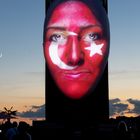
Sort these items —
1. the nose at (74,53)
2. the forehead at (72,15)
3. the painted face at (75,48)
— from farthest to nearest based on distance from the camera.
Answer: the nose at (74,53), the forehead at (72,15), the painted face at (75,48)

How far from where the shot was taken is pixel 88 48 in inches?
1470

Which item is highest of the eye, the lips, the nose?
the eye

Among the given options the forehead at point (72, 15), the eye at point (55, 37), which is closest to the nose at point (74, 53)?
the eye at point (55, 37)

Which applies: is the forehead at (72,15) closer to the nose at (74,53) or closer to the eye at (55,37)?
the eye at (55,37)

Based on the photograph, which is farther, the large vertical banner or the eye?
the eye

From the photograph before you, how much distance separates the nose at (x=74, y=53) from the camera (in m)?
37.8

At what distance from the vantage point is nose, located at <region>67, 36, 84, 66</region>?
3775 centimetres

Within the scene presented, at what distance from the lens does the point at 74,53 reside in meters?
38.3

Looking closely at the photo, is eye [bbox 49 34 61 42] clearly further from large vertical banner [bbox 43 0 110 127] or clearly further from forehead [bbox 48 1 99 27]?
forehead [bbox 48 1 99 27]

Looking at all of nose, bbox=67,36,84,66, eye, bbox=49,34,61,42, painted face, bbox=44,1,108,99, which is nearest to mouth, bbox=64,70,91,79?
painted face, bbox=44,1,108,99

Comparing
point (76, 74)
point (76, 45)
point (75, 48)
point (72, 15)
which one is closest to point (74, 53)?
point (75, 48)

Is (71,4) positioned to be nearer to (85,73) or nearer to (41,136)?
(85,73)

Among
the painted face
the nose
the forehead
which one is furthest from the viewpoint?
the nose

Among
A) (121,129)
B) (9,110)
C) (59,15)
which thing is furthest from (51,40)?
(9,110)
